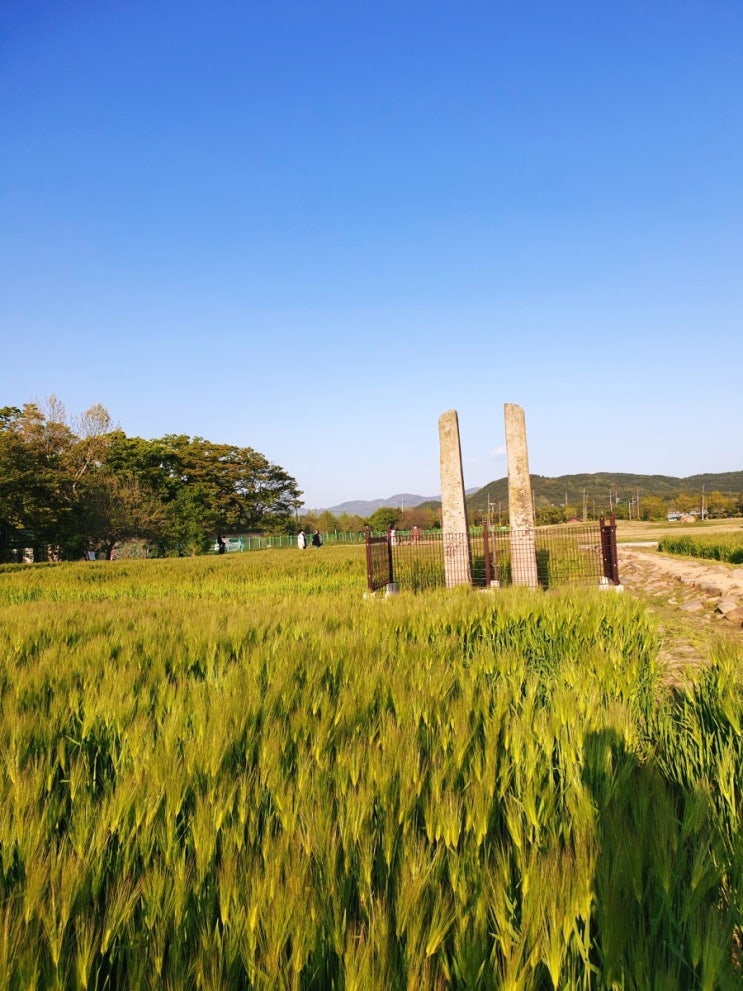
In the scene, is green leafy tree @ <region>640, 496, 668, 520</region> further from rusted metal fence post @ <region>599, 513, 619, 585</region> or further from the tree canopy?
rusted metal fence post @ <region>599, 513, 619, 585</region>

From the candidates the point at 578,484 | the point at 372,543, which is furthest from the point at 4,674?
the point at 578,484

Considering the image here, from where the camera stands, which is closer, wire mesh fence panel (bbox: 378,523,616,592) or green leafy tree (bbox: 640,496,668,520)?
wire mesh fence panel (bbox: 378,523,616,592)

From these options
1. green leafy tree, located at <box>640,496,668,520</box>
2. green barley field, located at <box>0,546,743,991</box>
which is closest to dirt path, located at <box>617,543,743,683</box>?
green barley field, located at <box>0,546,743,991</box>

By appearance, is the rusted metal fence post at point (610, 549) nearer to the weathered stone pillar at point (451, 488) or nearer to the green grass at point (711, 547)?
the weathered stone pillar at point (451, 488)

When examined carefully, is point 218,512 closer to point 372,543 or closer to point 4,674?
point 372,543

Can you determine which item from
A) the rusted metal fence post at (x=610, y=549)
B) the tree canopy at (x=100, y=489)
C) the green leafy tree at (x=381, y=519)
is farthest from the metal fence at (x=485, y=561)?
the green leafy tree at (x=381, y=519)

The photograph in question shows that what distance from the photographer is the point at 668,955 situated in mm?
1235

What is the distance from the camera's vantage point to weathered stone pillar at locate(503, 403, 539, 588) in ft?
40.6

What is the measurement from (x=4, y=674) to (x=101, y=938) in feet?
10.2

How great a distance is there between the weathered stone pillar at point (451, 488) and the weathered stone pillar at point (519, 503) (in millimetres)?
1195

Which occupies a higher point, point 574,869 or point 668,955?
point 574,869

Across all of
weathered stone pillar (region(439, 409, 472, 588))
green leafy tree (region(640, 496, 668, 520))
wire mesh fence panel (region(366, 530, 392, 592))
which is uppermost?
weathered stone pillar (region(439, 409, 472, 588))

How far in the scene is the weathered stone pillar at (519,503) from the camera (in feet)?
40.6

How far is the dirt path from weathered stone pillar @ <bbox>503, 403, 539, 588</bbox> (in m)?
2.13
